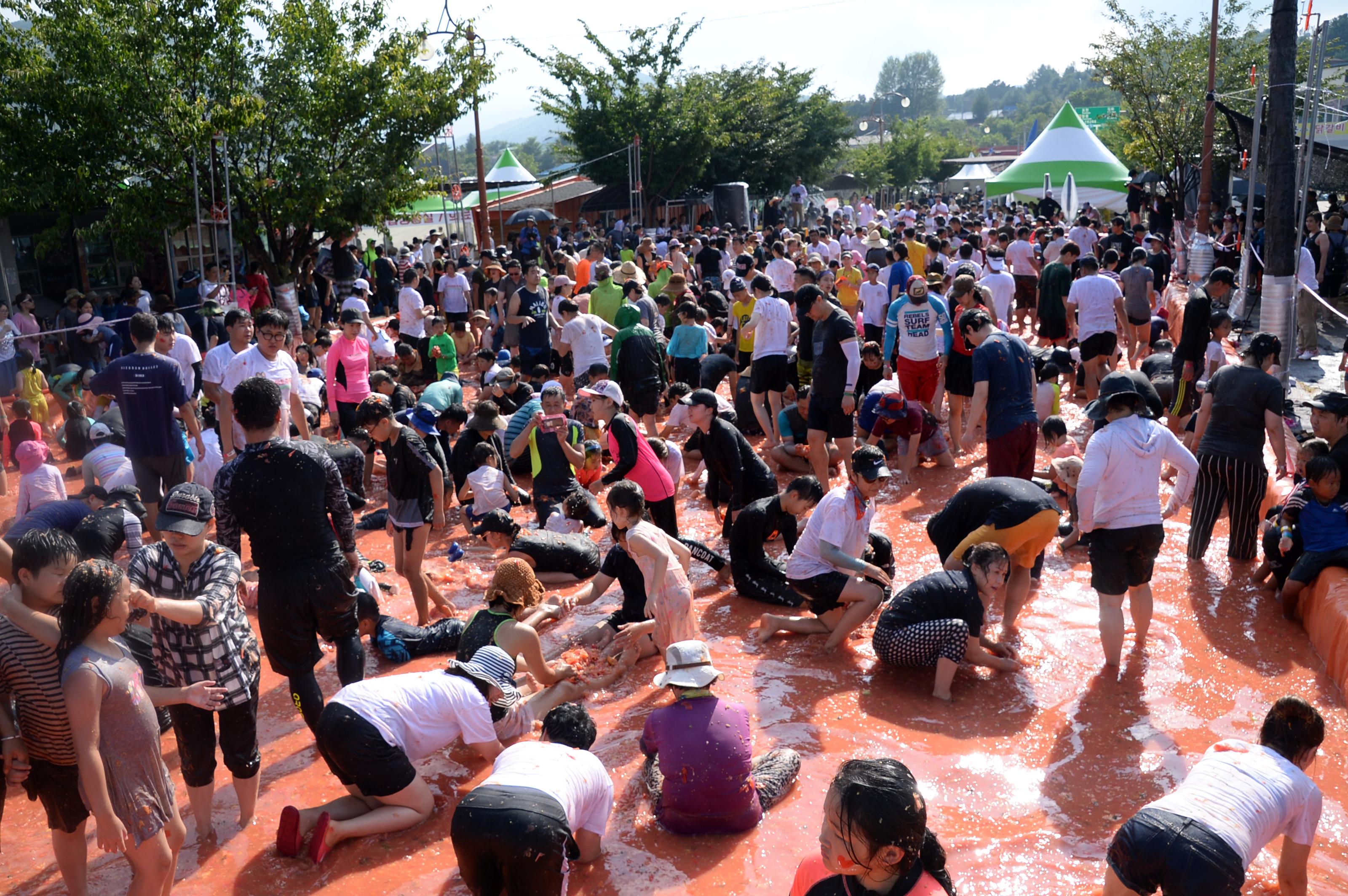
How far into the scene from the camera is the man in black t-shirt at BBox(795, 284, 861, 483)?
8.09 m

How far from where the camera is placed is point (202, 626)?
4.02 metres

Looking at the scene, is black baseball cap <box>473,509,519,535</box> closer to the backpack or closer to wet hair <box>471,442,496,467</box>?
wet hair <box>471,442,496,467</box>

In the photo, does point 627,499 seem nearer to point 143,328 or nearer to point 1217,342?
point 143,328

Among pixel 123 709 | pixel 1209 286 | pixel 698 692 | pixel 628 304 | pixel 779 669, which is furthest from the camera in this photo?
pixel 628 304

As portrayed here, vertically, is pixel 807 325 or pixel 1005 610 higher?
pixel 807 325

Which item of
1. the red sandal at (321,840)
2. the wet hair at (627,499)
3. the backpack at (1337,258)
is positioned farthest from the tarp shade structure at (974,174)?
the red sandal at (321,840)

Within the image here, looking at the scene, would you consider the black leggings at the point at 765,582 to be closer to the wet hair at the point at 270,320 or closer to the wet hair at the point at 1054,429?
the wet hair at the point at 1054,429

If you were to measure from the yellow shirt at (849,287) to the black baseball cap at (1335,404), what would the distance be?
6.70 metres

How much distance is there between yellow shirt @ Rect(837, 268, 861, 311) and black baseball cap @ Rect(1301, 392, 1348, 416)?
6704mm

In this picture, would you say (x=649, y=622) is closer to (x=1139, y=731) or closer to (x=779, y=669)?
(x=779, y=669)

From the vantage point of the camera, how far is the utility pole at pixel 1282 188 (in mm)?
8977

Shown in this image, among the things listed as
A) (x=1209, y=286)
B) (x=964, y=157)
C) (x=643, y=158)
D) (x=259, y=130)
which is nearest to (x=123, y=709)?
(x=1209, y=286)

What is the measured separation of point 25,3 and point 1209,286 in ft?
50.0

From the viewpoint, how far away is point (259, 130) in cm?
1563
